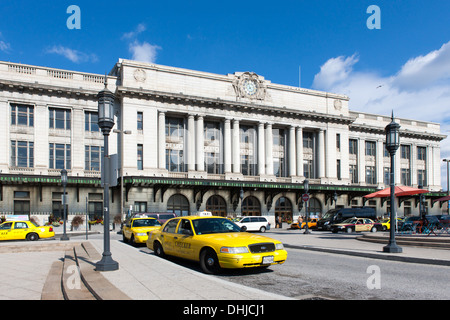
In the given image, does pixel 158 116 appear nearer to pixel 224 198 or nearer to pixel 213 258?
pixel 224 198

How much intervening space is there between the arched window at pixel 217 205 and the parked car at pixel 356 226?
16911 millimetres

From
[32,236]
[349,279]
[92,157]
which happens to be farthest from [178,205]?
[349,279]

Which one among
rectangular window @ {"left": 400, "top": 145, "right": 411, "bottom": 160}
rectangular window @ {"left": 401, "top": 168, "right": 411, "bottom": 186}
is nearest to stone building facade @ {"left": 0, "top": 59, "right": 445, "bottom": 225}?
rectangular window @ {"left": 401, "top": 168, "right": 411, "bottom": 186}

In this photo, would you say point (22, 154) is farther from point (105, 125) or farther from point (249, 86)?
point (105, 125)

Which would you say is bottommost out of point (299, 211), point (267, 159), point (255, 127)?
point (299, 211)

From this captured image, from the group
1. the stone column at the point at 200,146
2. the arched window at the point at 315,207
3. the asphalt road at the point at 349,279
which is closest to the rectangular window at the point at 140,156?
the stone column at the point at 200,146

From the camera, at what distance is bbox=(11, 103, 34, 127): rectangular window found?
40.8 meters

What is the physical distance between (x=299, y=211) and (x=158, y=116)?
23.0 meters

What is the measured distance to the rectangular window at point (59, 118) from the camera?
1673 inches

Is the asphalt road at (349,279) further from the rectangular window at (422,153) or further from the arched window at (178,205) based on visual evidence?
the rectangular window at (422,153)
